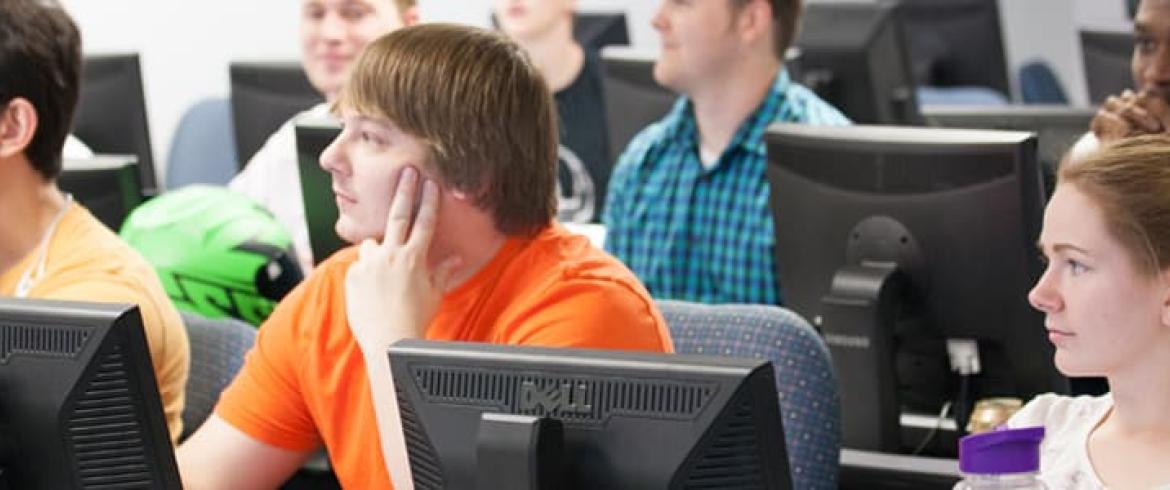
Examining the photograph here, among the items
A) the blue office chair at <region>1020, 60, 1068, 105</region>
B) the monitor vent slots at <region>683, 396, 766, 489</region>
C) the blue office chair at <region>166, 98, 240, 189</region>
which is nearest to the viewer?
the monitor vent slots at <region>683, 396, 766, 489</region>

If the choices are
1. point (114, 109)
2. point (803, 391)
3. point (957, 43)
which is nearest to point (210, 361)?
point (803, 391)

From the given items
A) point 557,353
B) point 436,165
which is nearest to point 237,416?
point 436,165

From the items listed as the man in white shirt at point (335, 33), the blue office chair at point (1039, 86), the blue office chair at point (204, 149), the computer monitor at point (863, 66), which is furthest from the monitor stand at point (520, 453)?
the blue office chair at point (1039, 86)

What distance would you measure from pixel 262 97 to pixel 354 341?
2.23m

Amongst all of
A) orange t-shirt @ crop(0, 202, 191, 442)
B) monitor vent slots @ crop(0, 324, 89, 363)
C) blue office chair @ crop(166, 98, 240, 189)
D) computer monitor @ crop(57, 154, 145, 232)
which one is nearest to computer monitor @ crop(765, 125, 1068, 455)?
orange t-shirt @ crop(0, 202, 191, 442)

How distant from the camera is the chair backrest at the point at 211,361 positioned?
2.87 meters

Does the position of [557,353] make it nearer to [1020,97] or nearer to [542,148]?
[542,148]

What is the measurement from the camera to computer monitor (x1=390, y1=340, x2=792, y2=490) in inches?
68.4

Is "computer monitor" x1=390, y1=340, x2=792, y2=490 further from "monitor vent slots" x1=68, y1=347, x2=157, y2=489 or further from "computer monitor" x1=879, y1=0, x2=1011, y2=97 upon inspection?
"computer monitor" x1=879, y1=0, x2=1011, y2=97

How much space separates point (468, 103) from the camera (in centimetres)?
236

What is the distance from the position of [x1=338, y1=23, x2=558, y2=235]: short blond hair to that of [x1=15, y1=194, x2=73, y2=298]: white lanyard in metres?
0.49

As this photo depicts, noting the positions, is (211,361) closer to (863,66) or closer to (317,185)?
(317,185)

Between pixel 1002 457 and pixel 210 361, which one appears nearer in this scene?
pixel 1002 457

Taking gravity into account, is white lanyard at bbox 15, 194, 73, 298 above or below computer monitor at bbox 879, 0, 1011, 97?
above
